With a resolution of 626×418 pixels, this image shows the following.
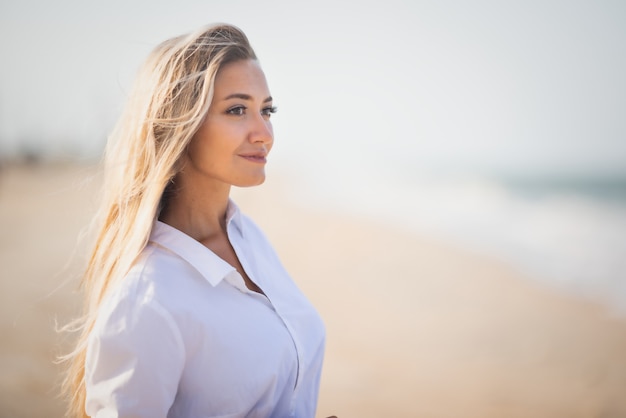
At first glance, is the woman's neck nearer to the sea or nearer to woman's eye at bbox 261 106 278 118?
woman's eye at bbox 261 106 278 118

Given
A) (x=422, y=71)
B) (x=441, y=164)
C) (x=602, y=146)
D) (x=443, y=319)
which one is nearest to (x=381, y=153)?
(x=441, y=164)

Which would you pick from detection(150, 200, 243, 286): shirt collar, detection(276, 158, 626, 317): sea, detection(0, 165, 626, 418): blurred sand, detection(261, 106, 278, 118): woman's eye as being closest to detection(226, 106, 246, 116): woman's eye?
detection(261, 106, 278, 118): woman's eye

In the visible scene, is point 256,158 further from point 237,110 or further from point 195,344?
point 195,344

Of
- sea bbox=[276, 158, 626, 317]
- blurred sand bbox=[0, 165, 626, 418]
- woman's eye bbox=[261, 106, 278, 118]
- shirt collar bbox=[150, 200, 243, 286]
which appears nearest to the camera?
shirt collar bbox=[150, 200, 243, 286]

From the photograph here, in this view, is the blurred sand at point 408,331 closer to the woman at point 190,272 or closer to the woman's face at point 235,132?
the woman at point 190,272

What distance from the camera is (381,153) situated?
2733cm

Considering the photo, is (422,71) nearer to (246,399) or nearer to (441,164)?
(441,164)

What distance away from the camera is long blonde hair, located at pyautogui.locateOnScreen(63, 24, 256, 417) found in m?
1.78

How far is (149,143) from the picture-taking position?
1.80 meters

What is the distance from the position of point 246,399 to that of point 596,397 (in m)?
4.44

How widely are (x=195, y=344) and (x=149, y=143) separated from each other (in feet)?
2.16

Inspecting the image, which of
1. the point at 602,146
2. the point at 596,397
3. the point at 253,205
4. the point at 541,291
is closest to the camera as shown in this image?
the point at 596,397

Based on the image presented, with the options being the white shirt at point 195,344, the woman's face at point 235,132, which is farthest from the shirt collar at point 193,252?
the woman's face at point 235,132

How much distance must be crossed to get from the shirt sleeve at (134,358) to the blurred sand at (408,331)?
2.67 feet
